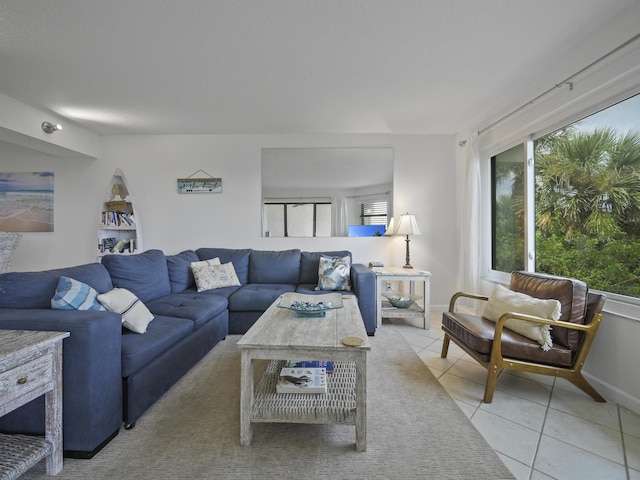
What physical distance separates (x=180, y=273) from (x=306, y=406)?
2.33 metres

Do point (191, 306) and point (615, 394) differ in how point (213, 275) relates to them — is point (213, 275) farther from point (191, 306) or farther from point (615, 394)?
point (615, 394)

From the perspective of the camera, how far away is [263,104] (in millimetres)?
3039

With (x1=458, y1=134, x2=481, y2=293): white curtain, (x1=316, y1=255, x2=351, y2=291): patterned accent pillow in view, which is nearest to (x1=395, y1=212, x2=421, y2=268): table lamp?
(x1=458, y1=134, x2=481, y2=293): white curtain

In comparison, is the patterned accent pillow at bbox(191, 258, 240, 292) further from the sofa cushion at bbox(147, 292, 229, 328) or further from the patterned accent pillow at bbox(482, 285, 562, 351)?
the patterned accent pillow at bbox(482, 285, 562, 351)

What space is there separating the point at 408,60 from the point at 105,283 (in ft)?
9.16

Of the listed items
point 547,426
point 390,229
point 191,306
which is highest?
point 390,229

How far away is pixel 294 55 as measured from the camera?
221 centimetres

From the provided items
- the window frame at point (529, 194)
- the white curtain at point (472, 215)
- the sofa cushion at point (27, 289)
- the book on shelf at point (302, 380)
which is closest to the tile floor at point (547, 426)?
the window frame at point (529, 194)

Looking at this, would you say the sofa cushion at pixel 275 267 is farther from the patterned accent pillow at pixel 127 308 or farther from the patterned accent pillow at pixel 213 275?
the patterned accent pillow at pixel 127 308

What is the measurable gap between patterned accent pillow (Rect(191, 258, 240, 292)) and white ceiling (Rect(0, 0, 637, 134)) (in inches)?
66.9

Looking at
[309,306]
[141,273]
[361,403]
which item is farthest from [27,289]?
[361,403]

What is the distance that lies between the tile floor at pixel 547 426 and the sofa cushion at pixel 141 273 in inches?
98.1

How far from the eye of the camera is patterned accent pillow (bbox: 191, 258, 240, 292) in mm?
3171

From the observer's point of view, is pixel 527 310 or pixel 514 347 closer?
pixel 514 347
